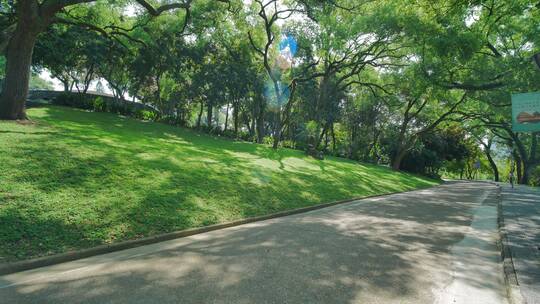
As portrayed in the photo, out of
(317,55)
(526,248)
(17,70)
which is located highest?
(317,55)

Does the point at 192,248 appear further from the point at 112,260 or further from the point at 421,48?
the point at 421,48

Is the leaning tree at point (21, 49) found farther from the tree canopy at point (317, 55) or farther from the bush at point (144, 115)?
the bush at point (144, 115)

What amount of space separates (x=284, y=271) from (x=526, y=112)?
8.82m

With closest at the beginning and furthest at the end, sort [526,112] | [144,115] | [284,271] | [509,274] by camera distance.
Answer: [284,271]
[509,274]
[526,112]
[144,115]

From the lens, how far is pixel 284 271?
4469 millimetres

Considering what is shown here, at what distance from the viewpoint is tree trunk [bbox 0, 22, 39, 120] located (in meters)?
11.6

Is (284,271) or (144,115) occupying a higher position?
(144,115)

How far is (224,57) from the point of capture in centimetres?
3128

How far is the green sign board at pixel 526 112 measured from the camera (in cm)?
854

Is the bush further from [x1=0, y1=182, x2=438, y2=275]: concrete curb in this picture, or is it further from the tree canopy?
[x1=0, y1=182, x2=438, y2=275]: concrete curb

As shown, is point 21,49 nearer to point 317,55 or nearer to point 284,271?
point 284,271

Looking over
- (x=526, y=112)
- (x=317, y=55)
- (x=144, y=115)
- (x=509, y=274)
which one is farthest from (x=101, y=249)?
(x=144, y=115)

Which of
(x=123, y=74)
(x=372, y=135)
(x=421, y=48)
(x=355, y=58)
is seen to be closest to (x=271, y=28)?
(x=355, y=58)

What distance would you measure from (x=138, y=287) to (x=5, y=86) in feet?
40.5
